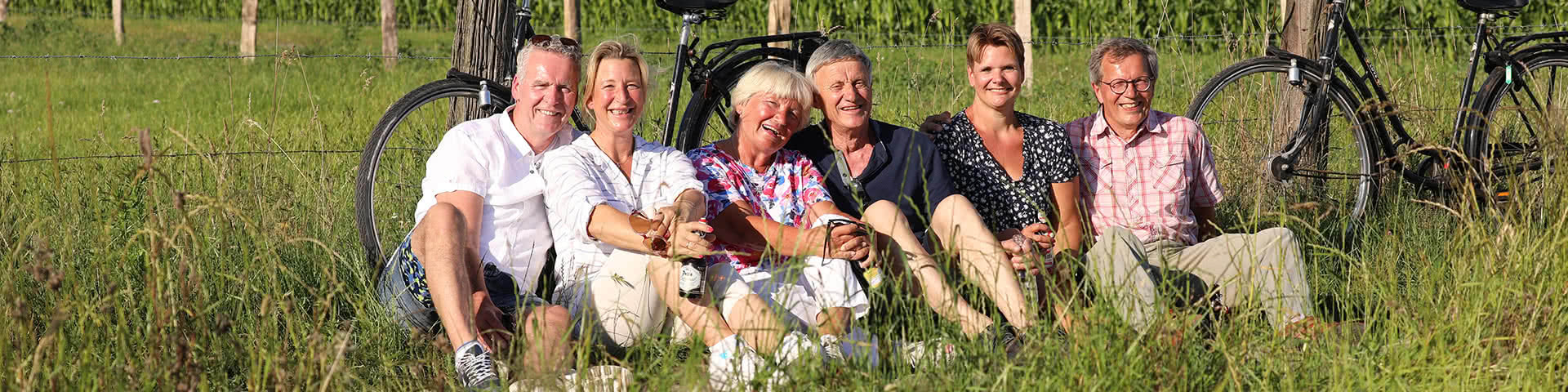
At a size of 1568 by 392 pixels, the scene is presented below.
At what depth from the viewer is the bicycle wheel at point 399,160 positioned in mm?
4168

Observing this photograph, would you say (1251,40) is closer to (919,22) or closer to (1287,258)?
(1287,258)

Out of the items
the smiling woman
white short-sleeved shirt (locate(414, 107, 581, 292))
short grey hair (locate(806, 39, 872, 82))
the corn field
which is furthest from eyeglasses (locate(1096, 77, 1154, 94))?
the corn field

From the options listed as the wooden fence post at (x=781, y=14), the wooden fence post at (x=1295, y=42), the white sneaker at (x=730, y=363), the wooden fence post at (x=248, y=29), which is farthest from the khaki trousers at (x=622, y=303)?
the wooden fence post at (x=248, y=29)

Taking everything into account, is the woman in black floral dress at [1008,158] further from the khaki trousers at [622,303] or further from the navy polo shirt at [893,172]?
the khaki trousers at [622,303]

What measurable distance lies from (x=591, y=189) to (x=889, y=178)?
3.04 feet

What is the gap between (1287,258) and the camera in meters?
3.60

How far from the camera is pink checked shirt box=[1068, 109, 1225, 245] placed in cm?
Result: 401

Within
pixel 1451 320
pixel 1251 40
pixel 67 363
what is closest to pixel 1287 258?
pixel 1451 320

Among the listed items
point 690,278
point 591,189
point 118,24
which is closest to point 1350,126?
point 690,278

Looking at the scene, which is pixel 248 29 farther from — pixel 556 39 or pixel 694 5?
pixel 556 39

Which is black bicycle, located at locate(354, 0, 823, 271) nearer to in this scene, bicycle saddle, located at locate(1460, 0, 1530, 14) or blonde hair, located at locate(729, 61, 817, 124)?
blonde hair, located at locate(729, 61, 817, 124)

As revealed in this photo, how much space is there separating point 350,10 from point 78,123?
1545 cm

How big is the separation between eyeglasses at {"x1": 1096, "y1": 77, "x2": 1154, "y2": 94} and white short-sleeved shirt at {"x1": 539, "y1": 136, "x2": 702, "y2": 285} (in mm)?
1373

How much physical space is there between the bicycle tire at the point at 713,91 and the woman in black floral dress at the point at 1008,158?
0.89 m
